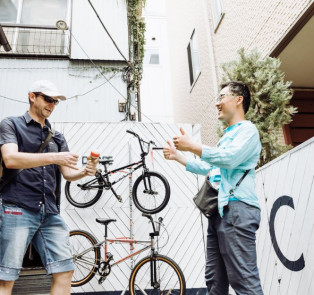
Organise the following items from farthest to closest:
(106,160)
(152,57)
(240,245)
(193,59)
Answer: (152,57) < (193,59) < (106,160) < (240,245)

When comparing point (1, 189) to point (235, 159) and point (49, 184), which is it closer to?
point (49, 184)

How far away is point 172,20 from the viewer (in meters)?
16.8

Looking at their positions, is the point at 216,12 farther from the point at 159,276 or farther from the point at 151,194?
the point at 159,276

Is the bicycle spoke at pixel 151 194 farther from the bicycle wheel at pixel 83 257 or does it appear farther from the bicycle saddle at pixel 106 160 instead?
the bicycle wheel at pixel 83 257

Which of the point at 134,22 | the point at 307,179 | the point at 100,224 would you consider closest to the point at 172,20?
the point at 134,22

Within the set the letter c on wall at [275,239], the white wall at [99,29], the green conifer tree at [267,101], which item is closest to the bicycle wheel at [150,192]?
the green conifer tree at [267,101]

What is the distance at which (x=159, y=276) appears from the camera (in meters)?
5.02

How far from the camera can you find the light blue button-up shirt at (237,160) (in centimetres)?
222

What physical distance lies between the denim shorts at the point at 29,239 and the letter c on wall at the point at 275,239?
2193mm

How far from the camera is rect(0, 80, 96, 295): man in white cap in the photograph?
247cm

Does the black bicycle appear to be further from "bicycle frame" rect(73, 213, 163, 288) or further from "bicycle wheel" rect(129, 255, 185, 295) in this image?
"bicycle wheel" rect(129, 255, 185, 295)

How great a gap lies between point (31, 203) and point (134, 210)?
3480mm

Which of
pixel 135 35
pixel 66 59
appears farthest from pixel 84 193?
pixel 135 35

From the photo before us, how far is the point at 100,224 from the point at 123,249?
676mm
